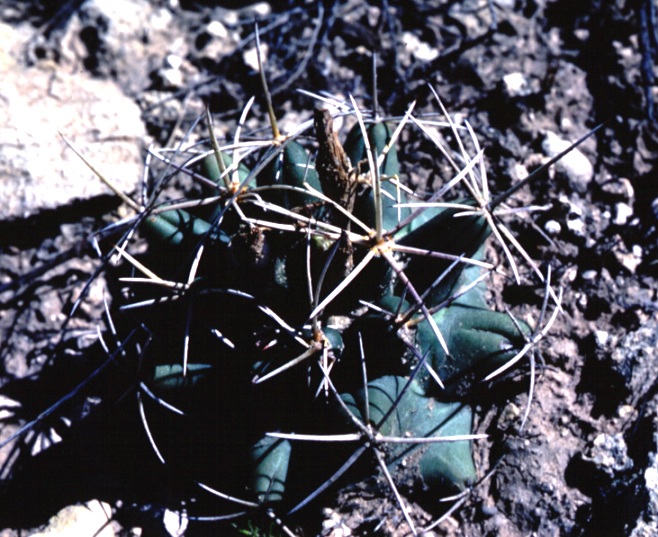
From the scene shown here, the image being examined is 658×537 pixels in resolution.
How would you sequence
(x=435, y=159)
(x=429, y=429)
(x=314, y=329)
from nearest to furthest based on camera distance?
1. (x=314, y=329)
2. (x=429, y=429)
3. (x=435, y=159)

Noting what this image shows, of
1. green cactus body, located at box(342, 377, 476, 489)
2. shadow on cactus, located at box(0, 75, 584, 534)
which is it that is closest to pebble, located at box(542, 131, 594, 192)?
shadow on cactus, located at box(0, 75, 584, 534)

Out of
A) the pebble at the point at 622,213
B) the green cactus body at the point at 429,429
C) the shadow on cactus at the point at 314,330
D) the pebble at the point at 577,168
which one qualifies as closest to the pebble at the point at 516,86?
the pebble at the point at 577,168

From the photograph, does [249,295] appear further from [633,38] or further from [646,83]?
[633,38]

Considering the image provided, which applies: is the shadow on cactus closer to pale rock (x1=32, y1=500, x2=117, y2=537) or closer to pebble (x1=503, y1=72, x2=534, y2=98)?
pale rock (x1=32, y1=500, x2=117, y2=537)

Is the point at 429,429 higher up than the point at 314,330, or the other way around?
the point at 314,330

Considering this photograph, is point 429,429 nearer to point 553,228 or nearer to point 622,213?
point 553,228

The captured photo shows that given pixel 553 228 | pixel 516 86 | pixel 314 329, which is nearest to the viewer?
pixel 314 329

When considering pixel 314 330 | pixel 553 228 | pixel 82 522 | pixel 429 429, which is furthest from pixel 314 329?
pixel 553 228
